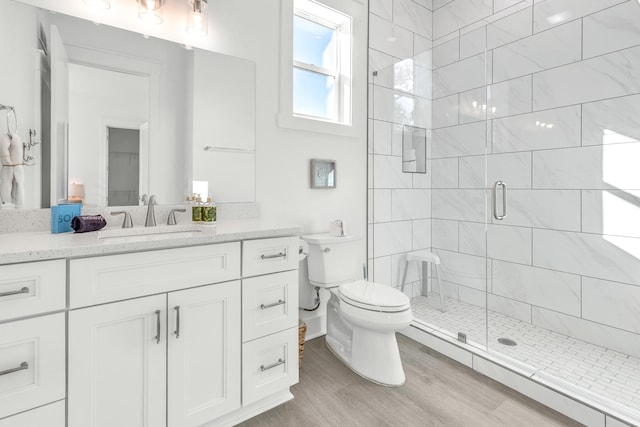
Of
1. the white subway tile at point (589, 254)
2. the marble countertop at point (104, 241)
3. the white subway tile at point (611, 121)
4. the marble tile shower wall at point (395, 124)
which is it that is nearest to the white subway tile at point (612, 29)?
the white subway tile at point (611, 121)

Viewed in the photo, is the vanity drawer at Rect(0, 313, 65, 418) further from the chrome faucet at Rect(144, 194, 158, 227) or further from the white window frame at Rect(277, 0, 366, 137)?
the white window frame at Rect(277, 0, 366, 137)

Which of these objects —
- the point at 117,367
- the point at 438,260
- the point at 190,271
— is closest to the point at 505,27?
the point at 438,260

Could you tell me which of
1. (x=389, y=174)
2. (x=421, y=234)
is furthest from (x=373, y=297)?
(x=421, y=234)

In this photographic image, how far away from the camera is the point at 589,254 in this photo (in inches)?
87.7

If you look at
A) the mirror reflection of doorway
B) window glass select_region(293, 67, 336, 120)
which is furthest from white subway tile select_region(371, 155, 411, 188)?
the mirror reflection of doorway

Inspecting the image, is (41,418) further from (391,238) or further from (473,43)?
(473,43)

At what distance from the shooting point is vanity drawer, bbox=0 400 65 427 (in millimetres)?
968

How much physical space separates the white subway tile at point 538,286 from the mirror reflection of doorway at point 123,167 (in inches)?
107

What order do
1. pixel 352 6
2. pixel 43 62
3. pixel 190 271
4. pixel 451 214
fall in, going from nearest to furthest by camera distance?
pixel 190 271, pixel 43 62, pixel 352 6, pixel 451 214

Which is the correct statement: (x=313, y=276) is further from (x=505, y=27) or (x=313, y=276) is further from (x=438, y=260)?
(x=505, y=27)

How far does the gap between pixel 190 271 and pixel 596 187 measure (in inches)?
103

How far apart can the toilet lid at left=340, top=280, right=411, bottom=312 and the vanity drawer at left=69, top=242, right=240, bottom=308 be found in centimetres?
74

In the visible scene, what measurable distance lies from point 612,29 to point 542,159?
2.93ft

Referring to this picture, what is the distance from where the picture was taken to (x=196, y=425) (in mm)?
1324
